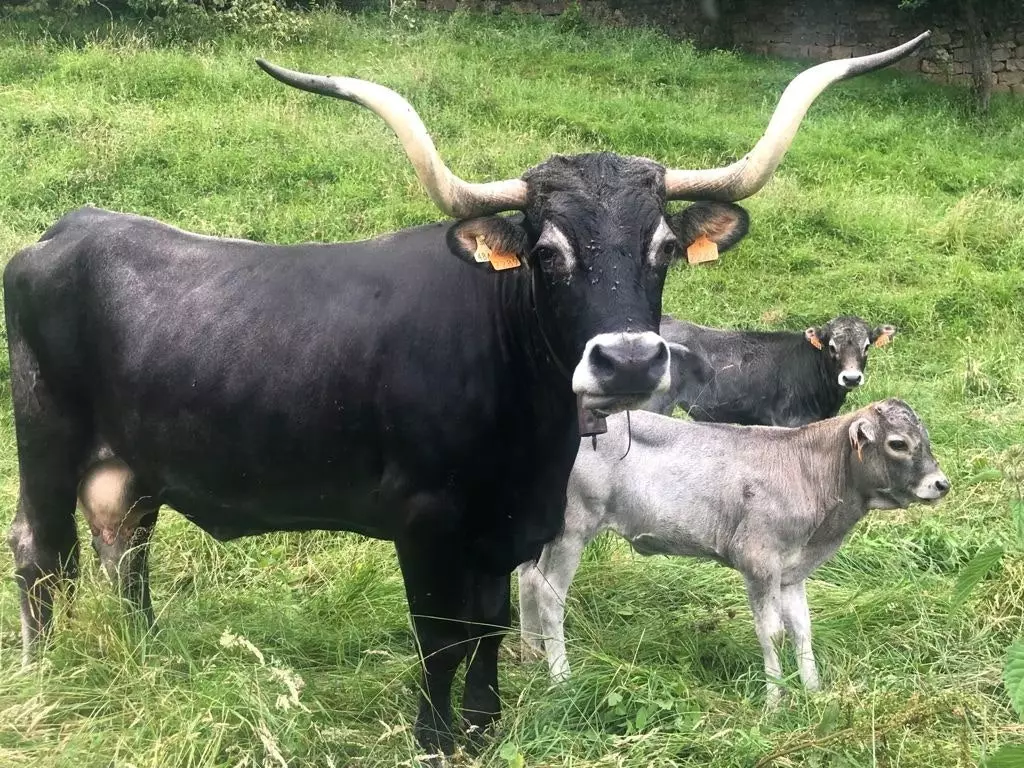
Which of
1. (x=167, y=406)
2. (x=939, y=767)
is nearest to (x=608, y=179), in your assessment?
(x=167, y=406)

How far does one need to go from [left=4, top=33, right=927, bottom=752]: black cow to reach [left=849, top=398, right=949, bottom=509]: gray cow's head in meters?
1.83

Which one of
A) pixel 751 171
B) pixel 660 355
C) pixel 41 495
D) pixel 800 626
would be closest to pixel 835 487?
pixel 800 626

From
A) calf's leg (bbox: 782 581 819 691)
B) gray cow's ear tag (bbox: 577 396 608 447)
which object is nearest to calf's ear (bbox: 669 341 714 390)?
calf's leg (bbox: 782 581 819 691)

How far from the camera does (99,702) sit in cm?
384

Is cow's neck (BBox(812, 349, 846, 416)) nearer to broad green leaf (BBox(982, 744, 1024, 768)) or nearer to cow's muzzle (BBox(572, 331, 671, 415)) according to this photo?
cow's muzzle (BBox(572, 331, 671, 415))

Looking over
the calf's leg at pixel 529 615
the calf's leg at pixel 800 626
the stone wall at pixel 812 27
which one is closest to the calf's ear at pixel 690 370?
the calf's leg at pixel 800 626

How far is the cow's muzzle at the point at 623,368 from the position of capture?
3.00 metres

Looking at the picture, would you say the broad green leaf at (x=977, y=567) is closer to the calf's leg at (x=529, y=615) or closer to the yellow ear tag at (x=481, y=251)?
the yellow ear tag at (x=481, y=251)

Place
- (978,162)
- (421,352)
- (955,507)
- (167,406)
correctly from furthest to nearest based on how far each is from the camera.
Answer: (978,162) → (955,507) → (167,406) → (421,352)

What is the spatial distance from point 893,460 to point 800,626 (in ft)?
3.05

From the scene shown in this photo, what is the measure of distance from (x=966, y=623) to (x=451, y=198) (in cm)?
322

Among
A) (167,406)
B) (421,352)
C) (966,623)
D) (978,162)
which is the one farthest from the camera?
(978,162)

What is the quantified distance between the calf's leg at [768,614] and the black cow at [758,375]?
322 cm

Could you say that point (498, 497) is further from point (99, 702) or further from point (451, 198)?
point (99, 702)
